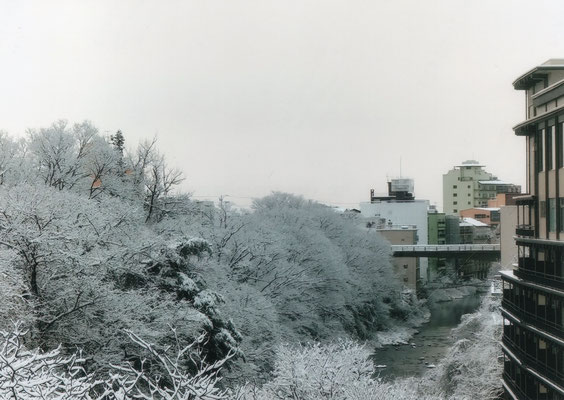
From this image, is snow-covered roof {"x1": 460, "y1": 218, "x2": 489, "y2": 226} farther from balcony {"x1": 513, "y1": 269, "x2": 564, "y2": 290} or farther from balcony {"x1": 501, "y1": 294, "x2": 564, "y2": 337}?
balcony {"x1": 513, "y1": 269, "x2": 564, "y2": 290}

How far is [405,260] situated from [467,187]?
3835 cm

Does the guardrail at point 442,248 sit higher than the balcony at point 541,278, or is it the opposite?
the balcony at point 541,278

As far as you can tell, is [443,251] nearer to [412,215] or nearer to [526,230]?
[412,215]

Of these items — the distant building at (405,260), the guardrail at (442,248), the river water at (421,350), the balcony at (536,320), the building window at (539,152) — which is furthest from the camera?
the distant building at (405,260)

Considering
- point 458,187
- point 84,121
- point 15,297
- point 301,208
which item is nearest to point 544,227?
point 15,297

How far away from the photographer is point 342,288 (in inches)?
1474


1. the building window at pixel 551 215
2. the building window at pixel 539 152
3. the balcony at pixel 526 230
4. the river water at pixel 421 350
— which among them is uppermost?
the building window at pixel 539 152

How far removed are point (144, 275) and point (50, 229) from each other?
3.51 metres

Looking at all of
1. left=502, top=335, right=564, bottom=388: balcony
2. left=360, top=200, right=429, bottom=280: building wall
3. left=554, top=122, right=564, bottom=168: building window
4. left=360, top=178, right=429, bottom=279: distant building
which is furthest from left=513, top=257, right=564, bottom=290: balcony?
left=360, top=200, right=429, bottom=280: building wall

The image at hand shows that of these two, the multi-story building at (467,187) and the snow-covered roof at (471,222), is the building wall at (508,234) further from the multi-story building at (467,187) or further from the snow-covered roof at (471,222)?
the multi-story building at (467,187)

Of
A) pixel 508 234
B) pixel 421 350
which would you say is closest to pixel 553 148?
pixel 508 234

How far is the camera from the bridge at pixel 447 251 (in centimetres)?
5234

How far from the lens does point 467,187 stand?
9175cm

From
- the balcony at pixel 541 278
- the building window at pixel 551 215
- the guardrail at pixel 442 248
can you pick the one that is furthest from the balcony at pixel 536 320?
the guardrail at pixel 442 248
